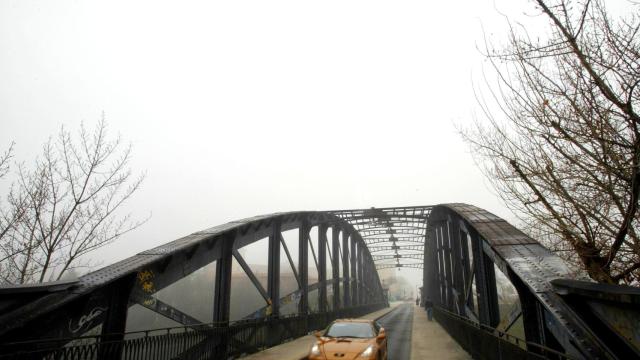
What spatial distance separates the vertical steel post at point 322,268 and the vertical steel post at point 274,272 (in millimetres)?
8154

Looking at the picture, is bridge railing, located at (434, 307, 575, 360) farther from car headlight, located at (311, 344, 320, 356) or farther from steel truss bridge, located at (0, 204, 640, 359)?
car headlight, located at (311, 344, 320, 356)

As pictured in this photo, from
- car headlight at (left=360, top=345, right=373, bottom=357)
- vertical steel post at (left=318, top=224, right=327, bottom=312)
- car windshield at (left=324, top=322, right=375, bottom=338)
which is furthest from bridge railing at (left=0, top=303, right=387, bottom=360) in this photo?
vertical steel post at (left=318, top=224, right=327, bottom=312)

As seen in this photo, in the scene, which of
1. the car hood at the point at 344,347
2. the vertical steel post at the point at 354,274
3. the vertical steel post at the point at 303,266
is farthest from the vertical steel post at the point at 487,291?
the vertical steel post at the point at 354,274

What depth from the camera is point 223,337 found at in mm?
10039

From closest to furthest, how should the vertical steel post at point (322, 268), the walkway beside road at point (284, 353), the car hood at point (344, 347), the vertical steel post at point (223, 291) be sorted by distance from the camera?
the car hood at point (344, 347) < the vertical steel post at point (223, 291) < the walkway beside road at point (284, 353) < the vertical steel post at point (322, 268)

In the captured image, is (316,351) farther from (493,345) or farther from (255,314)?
(255,314)

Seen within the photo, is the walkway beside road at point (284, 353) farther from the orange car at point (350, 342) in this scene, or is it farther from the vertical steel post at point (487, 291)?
the vertical steel post at point (487, 291)

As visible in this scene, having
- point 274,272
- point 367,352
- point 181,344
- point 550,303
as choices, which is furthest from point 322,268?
point 550,303

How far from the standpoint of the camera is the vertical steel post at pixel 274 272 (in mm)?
14828

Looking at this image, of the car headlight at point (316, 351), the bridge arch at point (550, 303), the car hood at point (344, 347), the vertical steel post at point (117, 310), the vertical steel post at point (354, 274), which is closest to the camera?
the bridge arch at point (550, 303)

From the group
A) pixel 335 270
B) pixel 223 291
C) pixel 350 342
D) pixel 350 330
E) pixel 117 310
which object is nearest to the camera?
pixel 117 310

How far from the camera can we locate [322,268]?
24109 millimetres

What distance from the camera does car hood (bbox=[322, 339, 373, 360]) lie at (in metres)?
7.86

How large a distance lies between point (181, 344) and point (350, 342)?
148 inches
